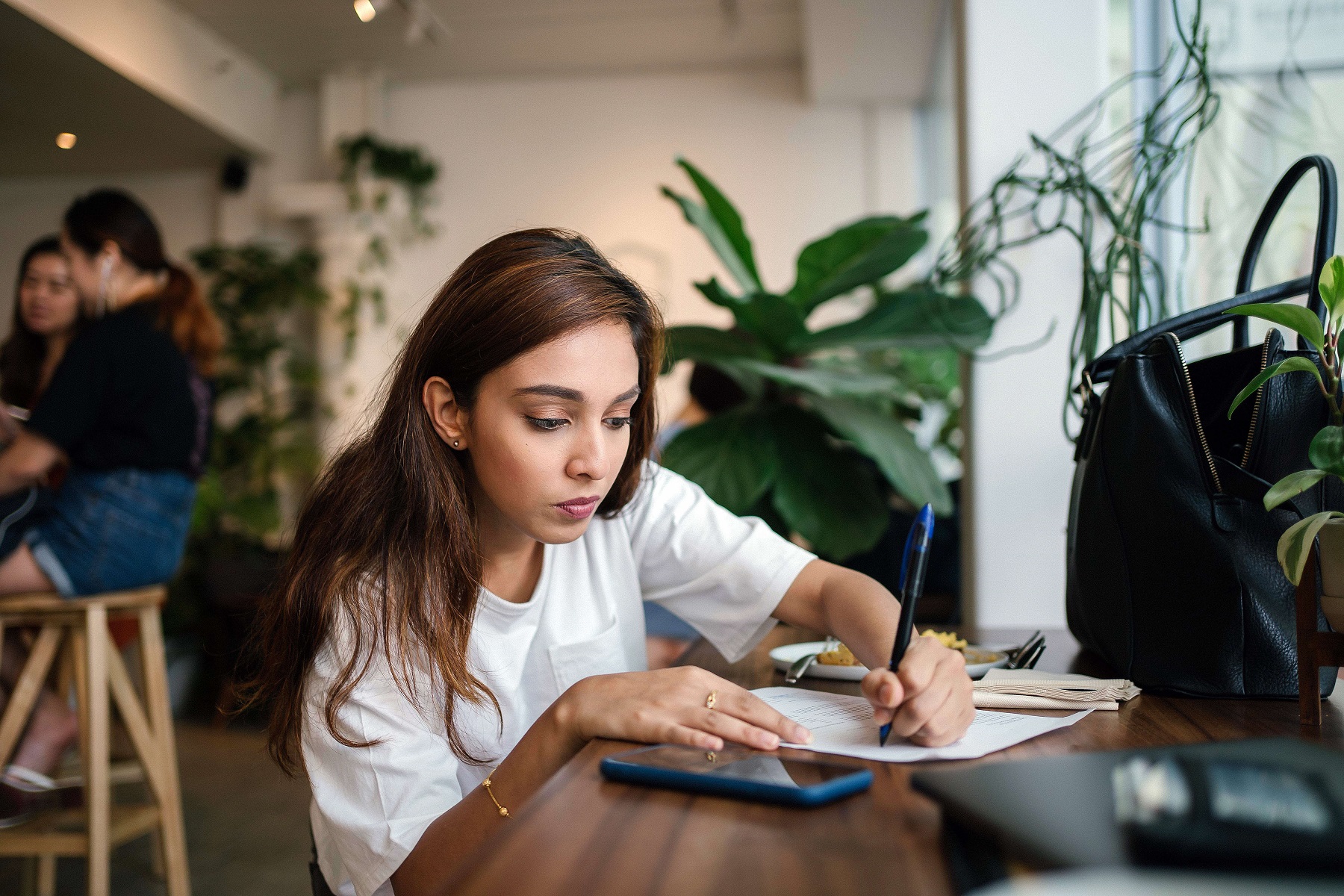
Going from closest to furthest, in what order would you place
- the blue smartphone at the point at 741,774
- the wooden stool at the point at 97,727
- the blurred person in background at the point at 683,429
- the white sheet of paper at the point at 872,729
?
the blue smartphone at the point at 741,774, the white sheet of paper at the point at 872,729, the wooden stool at the point at 97,727, the blurred person in background at the point at 683,429

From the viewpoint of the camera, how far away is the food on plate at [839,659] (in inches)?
38.7

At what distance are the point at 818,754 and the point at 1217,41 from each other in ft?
4.27

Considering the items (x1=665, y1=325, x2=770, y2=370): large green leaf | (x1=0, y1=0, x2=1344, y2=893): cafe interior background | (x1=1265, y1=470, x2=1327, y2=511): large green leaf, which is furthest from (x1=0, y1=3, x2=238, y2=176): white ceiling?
(x1=1265, y1=470, x2=1327, y2=511): large green leaf

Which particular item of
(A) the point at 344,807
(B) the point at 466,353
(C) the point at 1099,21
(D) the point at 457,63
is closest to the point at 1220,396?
(B) the point at 466,353

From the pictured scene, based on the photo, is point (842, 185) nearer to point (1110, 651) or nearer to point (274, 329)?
point (274, 329)

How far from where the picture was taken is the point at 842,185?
5148 millimetres

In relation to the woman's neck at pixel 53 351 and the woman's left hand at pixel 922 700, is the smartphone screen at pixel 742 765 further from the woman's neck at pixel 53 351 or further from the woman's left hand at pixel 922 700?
the woman's neck at pixel 53 351

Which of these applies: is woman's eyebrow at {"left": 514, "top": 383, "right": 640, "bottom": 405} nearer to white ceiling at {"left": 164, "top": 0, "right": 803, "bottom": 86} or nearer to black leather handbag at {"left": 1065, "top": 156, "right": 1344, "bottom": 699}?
black leather handbag at {"left": 1065, "top": 156, "right": 1344, "bottom": 699}

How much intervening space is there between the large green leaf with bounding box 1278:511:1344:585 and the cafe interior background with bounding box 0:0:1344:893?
2.04 m

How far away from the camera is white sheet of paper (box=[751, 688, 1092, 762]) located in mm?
645

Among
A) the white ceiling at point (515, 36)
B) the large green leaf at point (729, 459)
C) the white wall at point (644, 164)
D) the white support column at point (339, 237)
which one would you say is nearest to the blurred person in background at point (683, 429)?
the large green leaf at point (729, 459)

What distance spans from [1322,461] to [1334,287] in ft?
0.46

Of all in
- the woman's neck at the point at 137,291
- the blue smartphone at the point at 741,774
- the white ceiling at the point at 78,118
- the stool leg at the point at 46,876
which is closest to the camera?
the blue smartphone at the point at 741,774

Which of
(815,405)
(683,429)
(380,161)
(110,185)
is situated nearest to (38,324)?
(683,429)
